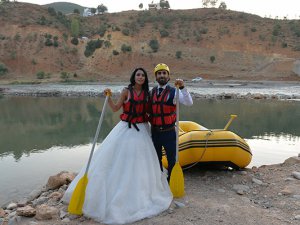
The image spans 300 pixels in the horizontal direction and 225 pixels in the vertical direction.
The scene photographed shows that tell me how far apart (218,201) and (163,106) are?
1.40m

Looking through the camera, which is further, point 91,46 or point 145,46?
point 91,46

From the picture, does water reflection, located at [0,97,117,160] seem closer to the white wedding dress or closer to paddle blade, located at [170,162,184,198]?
the white wedding dress

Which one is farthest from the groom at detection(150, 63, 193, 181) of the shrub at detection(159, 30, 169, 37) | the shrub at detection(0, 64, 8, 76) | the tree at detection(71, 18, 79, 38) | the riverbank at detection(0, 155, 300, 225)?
the tree at detection(71, 18, 79, 38)

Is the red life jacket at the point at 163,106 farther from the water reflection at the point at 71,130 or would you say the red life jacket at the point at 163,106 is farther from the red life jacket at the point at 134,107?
the water reflection at the point at 71,130

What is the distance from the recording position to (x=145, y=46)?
44.5 metres

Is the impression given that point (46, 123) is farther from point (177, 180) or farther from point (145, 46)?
point (145, 46)

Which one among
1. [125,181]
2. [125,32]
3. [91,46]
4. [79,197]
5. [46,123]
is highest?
[125,32]

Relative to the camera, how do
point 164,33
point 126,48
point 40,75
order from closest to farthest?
1. point 40,75
2. point 126,48
3. point 164,33

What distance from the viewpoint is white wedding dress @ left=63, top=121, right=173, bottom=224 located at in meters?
4.24

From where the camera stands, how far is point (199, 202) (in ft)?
15.6

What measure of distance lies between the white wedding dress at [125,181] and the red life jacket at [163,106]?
0.20 m

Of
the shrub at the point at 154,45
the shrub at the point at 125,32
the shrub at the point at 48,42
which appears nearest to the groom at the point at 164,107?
the shrub at the point at 154,45

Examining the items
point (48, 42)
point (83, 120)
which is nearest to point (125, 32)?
point (48, 42)

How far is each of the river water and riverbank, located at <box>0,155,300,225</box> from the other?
1291mm
